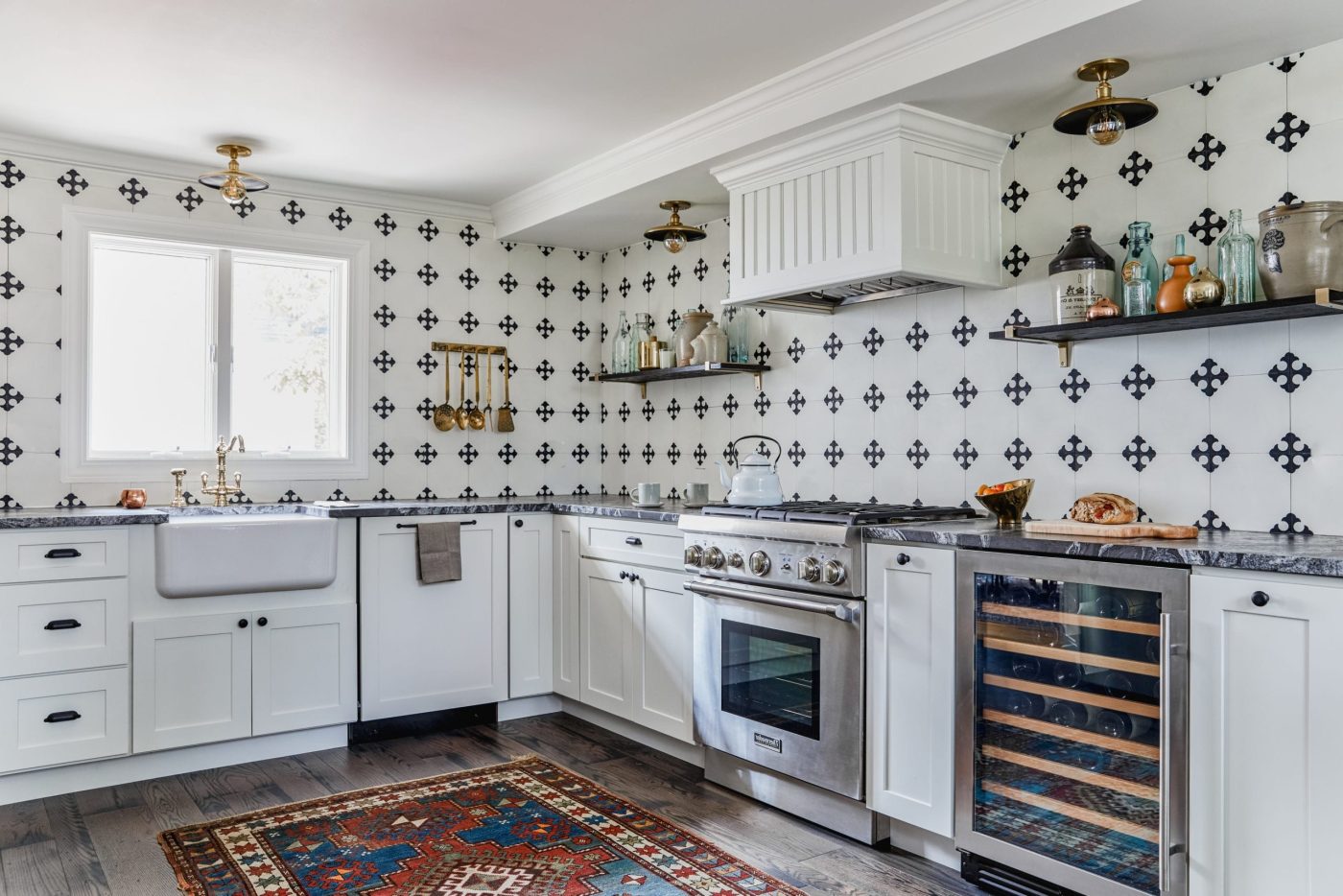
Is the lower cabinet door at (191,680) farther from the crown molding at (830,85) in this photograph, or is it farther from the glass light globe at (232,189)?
the crown molding at (830,85)

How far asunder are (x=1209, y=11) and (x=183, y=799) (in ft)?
12.2

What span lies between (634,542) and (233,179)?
81.5 inches

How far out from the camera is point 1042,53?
2.61 meters

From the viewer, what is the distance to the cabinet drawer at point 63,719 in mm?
3227

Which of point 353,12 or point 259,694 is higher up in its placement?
point 353,12

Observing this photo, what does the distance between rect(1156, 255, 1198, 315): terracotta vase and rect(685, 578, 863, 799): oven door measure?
1128 millimetres

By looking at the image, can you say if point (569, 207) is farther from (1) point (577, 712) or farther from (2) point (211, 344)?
(1) point (577, 712)

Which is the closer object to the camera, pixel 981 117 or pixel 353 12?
pixel 353 12

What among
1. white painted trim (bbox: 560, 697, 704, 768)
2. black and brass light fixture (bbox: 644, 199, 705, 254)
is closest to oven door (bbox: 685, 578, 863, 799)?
white painted trim (bbox: 560, 697, 704, 768)

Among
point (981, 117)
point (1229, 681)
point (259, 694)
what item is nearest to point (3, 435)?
point (259, 694)

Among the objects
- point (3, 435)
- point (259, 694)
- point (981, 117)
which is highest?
point (981, 117)

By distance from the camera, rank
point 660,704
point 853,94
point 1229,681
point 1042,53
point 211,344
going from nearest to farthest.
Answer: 1. point 1229,681
2. point 1042,53
3. point 853,94
4. point 660,704
5. point 211,344

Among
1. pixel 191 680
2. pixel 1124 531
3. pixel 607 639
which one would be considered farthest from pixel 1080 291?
pixel 191 680

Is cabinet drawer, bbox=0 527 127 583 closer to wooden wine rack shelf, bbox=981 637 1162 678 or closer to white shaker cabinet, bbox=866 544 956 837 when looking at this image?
white shaker cabinet, bbox=866 544 956 837
